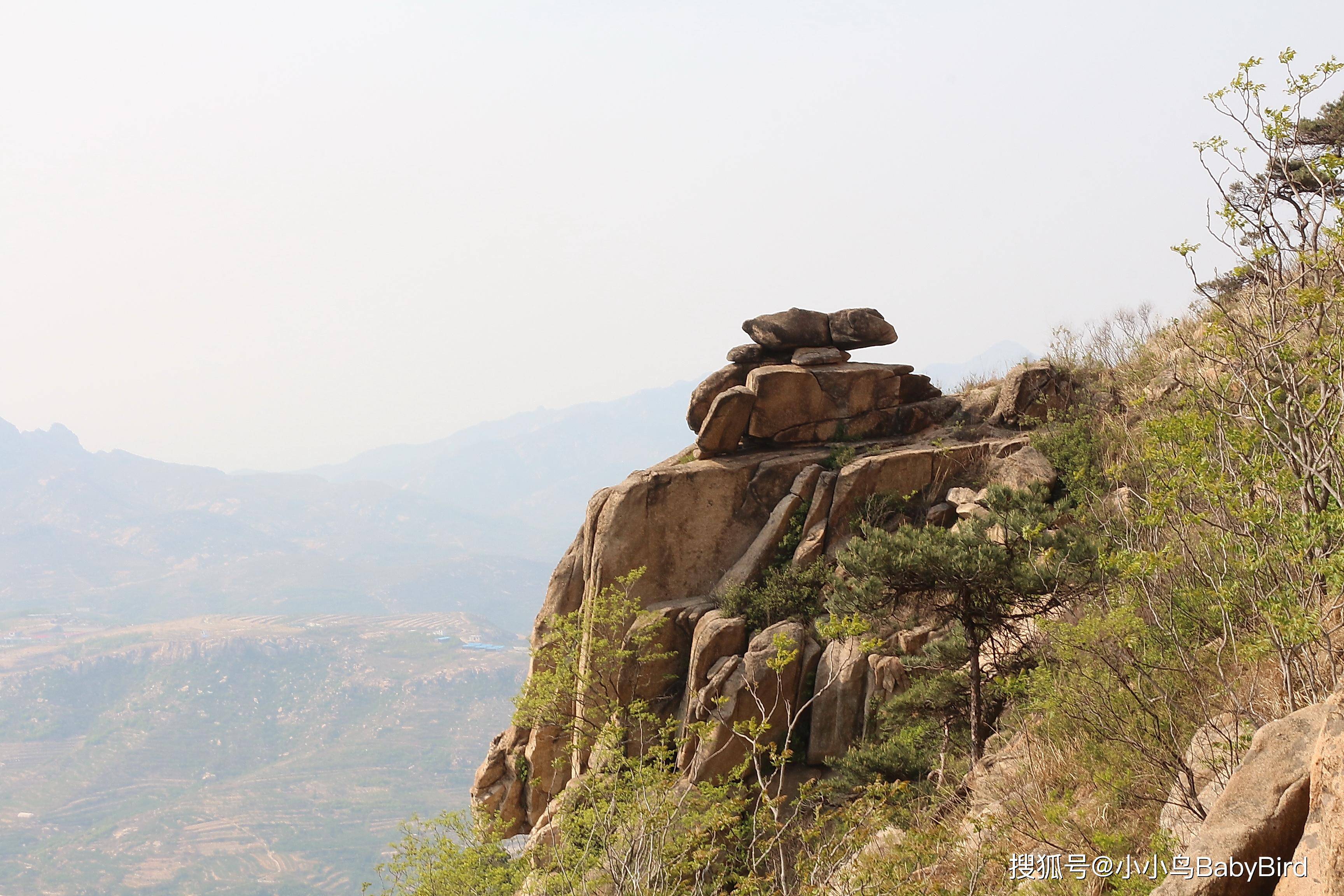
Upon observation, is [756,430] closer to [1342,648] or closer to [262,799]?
[1342,648]

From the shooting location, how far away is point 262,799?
195375 millimetres

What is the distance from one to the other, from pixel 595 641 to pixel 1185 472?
14.9 meters

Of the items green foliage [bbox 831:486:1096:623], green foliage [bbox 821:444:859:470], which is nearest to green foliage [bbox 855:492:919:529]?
green foliage [bbox 821:444:859:470]

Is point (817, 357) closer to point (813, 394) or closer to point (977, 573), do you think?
point (813, 394)

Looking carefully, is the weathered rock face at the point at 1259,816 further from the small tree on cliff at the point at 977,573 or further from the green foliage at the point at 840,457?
the green foliage at the point at 840,457

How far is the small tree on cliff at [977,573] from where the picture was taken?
14430mm

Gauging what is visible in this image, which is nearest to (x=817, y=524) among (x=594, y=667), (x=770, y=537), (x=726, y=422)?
(x=770, y=537)

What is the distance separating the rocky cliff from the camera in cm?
1888

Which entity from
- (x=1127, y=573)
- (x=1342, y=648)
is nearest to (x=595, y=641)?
(x=1127, y=573)

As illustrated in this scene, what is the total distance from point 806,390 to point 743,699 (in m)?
9.62

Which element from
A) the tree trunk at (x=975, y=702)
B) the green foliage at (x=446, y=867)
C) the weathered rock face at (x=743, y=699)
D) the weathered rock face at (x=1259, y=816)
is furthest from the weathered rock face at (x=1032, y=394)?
the weathered rock face at (x=1259, y=816)

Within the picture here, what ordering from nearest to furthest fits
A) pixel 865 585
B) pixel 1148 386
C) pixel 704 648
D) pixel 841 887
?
pixel 841 887, pixel 865 585, pixel 704 648, pixel 1148 386

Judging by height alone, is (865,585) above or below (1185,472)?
below

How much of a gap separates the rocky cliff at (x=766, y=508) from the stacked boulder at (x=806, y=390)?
45 millimetres
